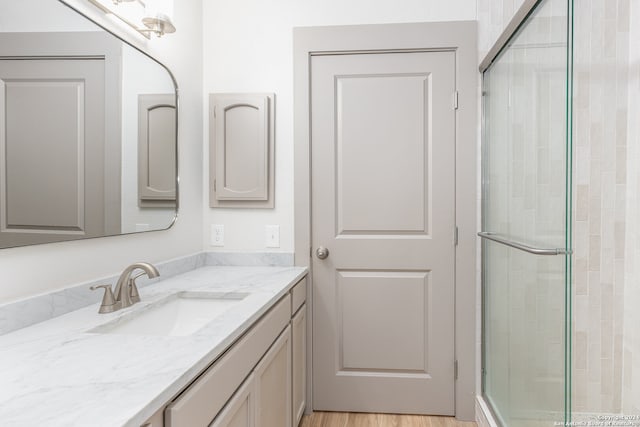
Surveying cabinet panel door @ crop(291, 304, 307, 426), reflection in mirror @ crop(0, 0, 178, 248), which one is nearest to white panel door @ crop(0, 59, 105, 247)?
reflection in mirror @ crop(0, 0, 178, 248)

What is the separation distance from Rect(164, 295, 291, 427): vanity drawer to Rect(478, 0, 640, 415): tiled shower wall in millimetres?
1329

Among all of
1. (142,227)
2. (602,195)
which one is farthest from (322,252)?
(602,195)

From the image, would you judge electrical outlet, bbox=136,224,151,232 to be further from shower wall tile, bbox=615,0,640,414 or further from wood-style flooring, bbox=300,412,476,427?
shower wall tile, bbox=615,0,640,414

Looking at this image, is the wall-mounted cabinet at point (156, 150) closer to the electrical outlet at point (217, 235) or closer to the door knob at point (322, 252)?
the electrical outlet at point (217, 235)

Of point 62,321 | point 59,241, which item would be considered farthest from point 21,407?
point 59,241

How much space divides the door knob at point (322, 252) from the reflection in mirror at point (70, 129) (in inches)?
35.0

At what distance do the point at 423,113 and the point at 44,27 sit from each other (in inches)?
67.0

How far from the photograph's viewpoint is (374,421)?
222 centimetres

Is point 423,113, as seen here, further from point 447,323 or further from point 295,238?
point 447,323

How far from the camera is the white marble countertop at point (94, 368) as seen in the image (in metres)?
0.67

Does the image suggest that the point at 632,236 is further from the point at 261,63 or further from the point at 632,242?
the point at 261,63

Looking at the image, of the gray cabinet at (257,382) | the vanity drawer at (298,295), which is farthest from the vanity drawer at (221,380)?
the vanity drawer at (298,295)

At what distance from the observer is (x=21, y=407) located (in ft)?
2.24

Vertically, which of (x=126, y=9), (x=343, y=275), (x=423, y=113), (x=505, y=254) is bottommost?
(x=343, y=275)
